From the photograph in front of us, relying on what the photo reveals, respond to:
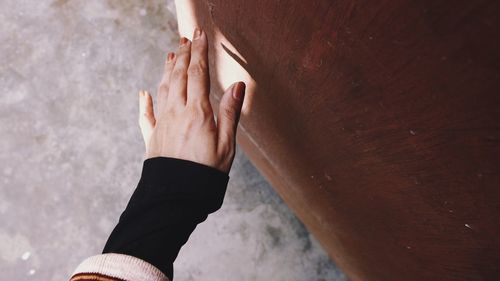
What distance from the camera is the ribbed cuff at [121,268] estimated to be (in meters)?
0.96

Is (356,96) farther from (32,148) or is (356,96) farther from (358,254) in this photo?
(32,148)

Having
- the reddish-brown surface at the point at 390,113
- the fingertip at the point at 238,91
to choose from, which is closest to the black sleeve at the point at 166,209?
the fingertip at the point at 238,91

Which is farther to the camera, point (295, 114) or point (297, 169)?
point (297, 169)

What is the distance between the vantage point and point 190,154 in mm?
1170

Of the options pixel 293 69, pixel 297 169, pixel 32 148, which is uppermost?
pixel 293 69

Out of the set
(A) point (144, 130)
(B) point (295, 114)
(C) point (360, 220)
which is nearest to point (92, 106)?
(A) point (144, 130)

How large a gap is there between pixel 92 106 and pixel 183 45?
51.1 inches

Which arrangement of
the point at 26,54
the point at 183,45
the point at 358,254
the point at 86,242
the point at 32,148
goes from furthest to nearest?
1. the point at 26,54
2. the point at 32,148
3. the point at 86,242
4. the point at 358,254
5. the point at 183,45

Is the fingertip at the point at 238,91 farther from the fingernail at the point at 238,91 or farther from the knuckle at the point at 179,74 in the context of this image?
the knuckle at the point at 179,74

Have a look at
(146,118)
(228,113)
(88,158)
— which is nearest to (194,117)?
(228,113)

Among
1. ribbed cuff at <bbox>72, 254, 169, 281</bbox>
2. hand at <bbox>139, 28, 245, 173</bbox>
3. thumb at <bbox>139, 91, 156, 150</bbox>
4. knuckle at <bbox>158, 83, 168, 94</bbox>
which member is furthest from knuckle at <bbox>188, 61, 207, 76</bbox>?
ribbed cuff at <bbox>72, 254, 169, 281</bbox>

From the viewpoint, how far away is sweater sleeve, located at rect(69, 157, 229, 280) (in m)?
1.05

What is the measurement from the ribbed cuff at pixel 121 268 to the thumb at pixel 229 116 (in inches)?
16.1

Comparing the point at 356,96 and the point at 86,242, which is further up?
the point at 356,96
